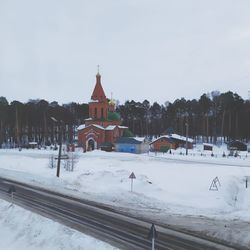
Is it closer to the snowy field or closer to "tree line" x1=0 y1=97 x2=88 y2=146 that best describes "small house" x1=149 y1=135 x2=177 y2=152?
"tree line" x1=0 y1=97 x2=88 y2=146

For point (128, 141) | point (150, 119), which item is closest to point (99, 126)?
point (128, 141)

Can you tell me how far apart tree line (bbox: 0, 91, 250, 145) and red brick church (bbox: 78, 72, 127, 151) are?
591 inches

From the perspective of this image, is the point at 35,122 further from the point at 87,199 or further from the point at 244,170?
the point at 87,199

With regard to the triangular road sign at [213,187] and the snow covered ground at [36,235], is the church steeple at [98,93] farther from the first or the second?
the snow covered ground at [36,235]

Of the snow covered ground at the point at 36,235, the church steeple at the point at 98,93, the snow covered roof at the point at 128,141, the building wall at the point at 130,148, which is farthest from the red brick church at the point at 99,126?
the snow covered ground at the point at 36,235

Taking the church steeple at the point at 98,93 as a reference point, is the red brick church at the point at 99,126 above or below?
below

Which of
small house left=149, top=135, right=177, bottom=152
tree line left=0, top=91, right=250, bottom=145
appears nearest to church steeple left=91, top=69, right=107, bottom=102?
small house left=149, top=135, right=177, bottom=152

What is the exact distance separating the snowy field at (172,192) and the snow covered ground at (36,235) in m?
4.87

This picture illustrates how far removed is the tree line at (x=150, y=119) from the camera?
88.2m

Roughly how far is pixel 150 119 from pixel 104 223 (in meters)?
107

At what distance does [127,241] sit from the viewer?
566 inches

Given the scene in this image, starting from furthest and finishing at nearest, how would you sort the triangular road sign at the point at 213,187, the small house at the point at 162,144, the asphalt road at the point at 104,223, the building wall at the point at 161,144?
the building wall at the point at 161,144 < the small house at the point at 162,144 < the triangular road sign at the point at 213,187 < the asphalt road at the point at 104,223

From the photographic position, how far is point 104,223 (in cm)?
1723

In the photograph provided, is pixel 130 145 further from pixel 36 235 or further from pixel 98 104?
pixel 36 235
